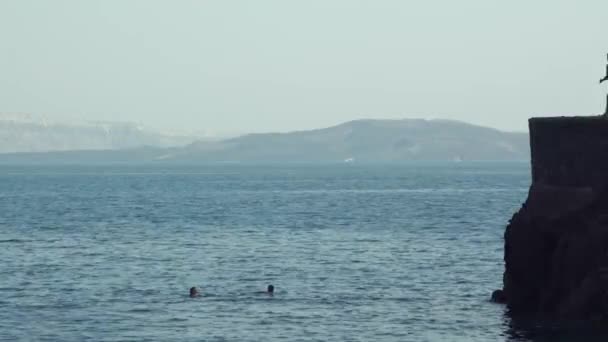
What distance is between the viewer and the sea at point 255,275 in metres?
39.6

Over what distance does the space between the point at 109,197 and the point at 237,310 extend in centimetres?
9239

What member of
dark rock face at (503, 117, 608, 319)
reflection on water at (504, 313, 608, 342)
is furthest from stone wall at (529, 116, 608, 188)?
reflection on water at (504, 313, 608, 342)

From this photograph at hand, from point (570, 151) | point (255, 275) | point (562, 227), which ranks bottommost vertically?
point (255, 275)

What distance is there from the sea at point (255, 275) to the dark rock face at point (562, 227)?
5.11 ft

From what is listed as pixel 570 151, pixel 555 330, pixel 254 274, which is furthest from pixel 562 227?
pixel 254 274

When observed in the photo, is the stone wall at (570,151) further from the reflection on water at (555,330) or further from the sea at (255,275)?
the sea at (255,275)

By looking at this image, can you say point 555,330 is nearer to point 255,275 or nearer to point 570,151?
point 570,151

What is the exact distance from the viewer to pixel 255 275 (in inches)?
2111

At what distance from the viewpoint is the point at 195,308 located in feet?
144

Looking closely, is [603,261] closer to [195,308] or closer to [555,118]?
[555,118]

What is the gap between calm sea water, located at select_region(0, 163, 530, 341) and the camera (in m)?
39.7

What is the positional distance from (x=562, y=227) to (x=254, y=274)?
18076mm

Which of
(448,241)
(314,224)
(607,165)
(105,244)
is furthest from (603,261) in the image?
(314,224)

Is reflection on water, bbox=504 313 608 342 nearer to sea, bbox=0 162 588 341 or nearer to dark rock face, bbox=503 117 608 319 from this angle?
sea, bbox=0 162 588 341
